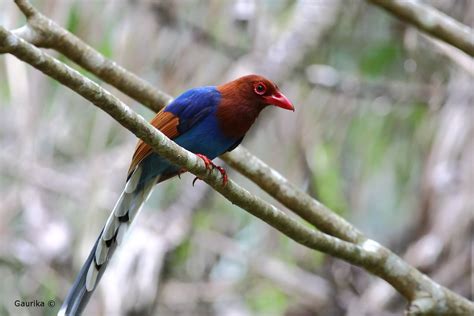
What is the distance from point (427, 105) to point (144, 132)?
4.01 m

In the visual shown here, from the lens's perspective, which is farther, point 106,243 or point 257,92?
point 257,92

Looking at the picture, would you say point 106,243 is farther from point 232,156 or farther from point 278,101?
point 278,101

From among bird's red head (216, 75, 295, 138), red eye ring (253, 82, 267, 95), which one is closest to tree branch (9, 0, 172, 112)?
bird's red head (216, 75, 295, 138)

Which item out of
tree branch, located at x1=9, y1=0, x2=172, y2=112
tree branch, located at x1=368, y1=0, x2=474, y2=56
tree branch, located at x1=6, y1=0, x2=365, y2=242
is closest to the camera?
tree branch, located at x1=9, y1=0, x2=172, y2=112

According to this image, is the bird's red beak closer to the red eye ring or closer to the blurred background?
the red eye ring

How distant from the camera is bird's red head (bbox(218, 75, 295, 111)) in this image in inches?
172

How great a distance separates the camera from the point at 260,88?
14.5ft

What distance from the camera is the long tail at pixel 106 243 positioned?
3.97 m

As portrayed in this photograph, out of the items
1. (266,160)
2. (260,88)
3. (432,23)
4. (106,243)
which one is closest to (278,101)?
(260,88)

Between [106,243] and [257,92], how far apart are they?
3.78 ft

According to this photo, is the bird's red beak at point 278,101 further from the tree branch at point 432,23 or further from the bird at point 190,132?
the tree branch at point 432,23

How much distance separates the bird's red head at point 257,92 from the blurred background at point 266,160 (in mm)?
1252

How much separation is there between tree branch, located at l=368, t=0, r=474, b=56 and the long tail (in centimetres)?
179

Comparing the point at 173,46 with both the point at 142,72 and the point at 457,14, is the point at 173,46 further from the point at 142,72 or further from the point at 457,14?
the point at 457,14
